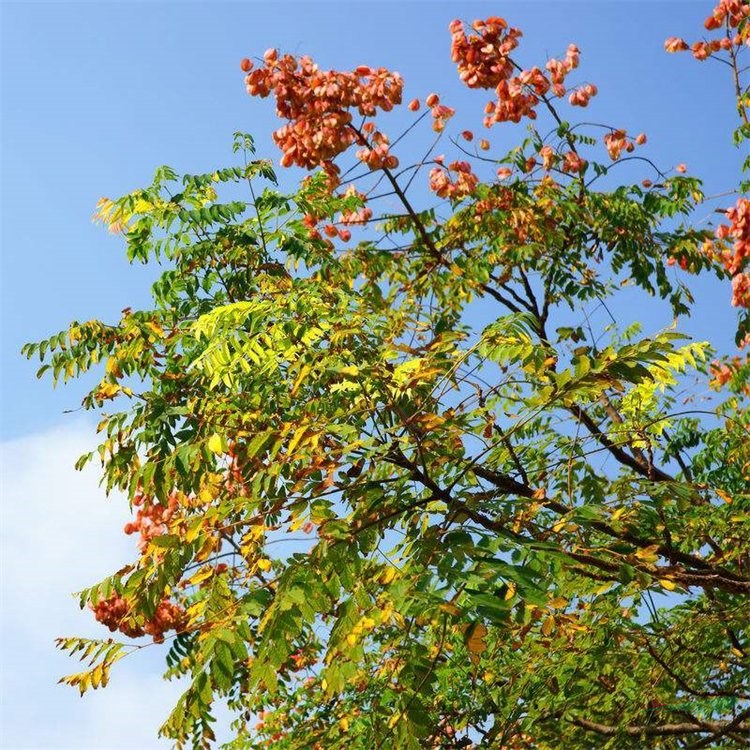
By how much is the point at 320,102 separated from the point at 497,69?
190 centimetres

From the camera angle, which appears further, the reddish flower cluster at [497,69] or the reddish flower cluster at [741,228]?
the reddish flower cluster at [497,69]

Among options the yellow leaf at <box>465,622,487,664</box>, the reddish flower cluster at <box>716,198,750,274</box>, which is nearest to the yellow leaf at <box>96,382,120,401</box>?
the yellow leaf at <box>465,622,487,664</box>

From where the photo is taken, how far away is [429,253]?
8.81m

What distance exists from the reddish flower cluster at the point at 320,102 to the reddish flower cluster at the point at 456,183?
0.88 meters

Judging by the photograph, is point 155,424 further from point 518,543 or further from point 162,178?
point 518,543

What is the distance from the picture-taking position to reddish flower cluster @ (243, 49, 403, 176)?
826cm

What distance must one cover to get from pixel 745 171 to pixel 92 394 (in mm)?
5056

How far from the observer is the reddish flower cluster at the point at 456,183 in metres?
9.15

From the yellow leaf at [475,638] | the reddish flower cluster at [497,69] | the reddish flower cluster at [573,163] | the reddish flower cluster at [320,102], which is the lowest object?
the yellow leaf at [475,638]

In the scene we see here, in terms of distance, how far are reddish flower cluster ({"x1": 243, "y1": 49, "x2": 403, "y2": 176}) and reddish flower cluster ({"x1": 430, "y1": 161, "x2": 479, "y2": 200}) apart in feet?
2.90

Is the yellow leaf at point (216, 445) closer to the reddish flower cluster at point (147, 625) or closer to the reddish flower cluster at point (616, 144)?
the reddish flower cluster at point (147, 625)

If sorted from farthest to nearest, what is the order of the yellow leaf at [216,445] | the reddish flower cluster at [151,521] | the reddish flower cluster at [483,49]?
the reddish flower cluster at [483,49] < the reddish flower cluster at [151,521] < the yellow leaf at [216,445]

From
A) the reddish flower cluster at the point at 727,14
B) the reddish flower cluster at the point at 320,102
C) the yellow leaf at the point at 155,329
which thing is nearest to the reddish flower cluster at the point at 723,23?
the reddish flower cluster at the point at 727,14

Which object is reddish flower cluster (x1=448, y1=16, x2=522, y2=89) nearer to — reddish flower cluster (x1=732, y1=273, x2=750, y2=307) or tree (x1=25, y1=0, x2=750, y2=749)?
tree (x1=25, y1=0, x2=750, y2=749)
